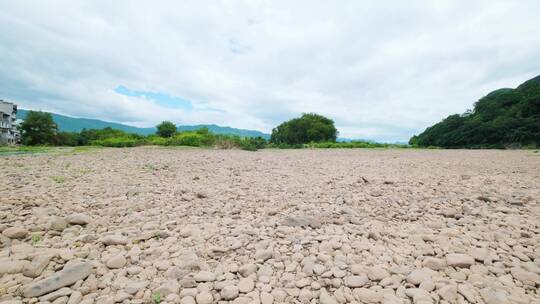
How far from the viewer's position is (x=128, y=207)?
4.16 m

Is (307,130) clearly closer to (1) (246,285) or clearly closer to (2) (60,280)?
(1) (246,285)

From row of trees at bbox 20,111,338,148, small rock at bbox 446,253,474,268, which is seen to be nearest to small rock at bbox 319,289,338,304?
small rock at bbox 446,253,474,268

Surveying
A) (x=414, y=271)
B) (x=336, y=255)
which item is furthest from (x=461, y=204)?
(x=336, y=255)

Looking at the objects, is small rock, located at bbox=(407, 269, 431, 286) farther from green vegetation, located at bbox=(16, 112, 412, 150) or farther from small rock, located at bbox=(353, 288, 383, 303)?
green vegetation, located at bbox=(16, 112, 412, 150)

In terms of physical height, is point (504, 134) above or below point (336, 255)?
above

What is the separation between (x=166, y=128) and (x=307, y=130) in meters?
22.4

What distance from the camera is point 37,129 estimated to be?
1399 inches

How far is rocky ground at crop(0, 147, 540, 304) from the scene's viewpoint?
2166 millimetres

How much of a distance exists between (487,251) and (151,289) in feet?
11.8

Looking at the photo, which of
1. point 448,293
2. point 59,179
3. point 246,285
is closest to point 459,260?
point 448,293

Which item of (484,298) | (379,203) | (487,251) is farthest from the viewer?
(379,203)

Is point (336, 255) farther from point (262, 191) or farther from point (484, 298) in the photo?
point (262, 191)

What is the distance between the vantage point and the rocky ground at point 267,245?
2.17 metres

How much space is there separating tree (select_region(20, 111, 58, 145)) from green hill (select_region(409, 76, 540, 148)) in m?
57.1
